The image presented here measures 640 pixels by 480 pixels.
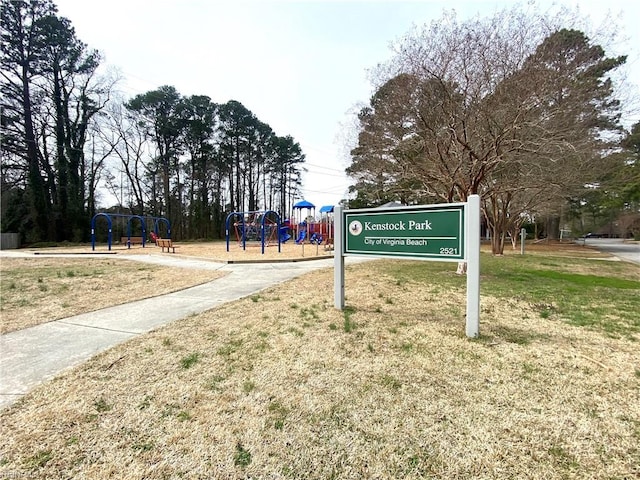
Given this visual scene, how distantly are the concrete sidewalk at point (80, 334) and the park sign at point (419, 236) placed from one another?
2237mm

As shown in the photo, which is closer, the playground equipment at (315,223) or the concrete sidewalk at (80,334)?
the concrete sidewalk at (80,334)

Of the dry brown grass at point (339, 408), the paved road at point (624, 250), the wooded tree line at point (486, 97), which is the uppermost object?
the wooded tree line at point (486, 97)

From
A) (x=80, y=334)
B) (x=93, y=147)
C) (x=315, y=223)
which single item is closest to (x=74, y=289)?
(x=80, y=334)

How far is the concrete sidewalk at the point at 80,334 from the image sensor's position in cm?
255

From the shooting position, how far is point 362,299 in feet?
16.2

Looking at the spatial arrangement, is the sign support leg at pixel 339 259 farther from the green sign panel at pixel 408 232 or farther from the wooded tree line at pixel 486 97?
the wooded tree line at pixel 486 97

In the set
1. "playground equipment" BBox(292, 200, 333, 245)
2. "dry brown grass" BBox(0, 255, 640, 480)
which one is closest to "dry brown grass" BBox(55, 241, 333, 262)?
"playground equipment" BBox(292, 200, 333, 245)

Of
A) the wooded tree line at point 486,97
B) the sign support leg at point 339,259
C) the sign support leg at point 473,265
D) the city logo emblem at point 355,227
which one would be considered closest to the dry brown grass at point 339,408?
the sign support leg at point 473,265

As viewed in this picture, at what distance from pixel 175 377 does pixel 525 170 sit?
12.8 metres

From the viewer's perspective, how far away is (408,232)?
371 cm

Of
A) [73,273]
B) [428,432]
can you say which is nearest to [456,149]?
[428,432]

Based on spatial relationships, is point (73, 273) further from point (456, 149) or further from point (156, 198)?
point (156, 198)

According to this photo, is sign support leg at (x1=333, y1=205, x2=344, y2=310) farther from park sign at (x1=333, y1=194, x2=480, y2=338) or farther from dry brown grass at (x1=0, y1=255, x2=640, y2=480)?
dry brown grass at (x1=0, y1=255, x2=640, y2=480)

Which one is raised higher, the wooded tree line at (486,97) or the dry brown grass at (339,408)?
the wooded tree line at (486,97)
